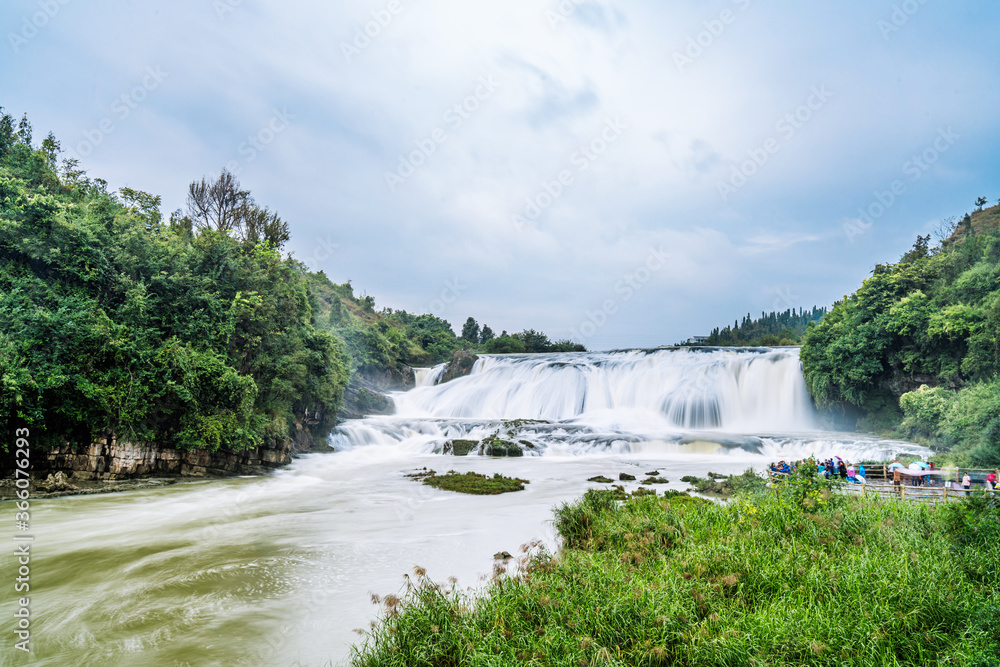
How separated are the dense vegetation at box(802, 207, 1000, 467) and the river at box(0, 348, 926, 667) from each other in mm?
2789

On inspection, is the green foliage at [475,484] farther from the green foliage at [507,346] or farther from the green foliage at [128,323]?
the green foliage at [507,346]

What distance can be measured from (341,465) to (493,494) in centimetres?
Answer: 897

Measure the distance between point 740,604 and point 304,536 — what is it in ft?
25.4

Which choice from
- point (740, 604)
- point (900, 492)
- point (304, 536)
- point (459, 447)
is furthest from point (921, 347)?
point (304, 536)

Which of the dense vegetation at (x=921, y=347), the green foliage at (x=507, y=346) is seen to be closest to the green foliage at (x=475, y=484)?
the dense vegetation at (x=921, y=347)

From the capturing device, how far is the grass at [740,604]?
13.0ft

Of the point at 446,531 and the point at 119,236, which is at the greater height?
the point at 119,236

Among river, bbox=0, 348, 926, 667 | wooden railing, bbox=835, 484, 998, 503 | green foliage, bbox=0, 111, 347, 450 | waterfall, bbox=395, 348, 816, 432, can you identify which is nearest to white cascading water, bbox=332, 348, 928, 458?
waterfall, bbox=395, 348, 816, 432

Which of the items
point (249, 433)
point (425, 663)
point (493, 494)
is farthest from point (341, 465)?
point (425, 663)

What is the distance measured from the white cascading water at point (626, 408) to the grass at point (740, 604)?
52.9 feet

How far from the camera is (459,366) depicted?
1745 inches

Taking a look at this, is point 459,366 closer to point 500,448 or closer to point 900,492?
point 500,448

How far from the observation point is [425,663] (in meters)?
4.07

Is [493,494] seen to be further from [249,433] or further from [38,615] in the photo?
[38,615]
